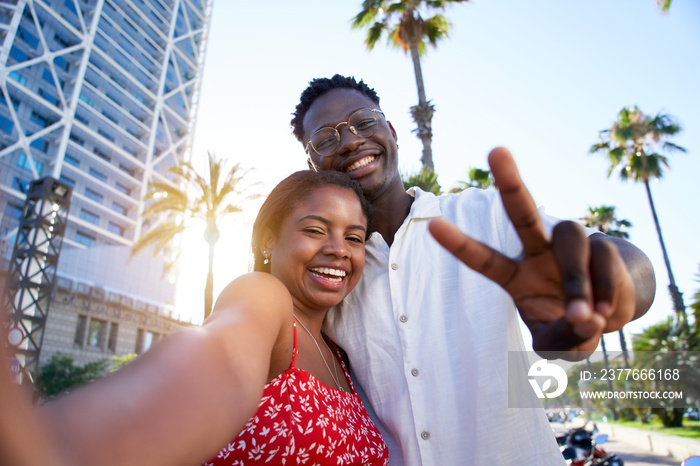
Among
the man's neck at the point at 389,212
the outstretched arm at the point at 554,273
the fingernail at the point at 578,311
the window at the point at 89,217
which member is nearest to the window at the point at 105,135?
the window at the point at 89,217

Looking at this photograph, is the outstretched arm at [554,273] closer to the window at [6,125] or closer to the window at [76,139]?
the window at [6,125]

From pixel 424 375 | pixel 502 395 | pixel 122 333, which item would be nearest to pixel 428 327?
pixel 424 375

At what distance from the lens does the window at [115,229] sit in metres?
51.6

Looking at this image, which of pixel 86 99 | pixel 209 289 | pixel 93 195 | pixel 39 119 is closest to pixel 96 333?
pixel 93 195

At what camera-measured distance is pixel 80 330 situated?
31.5 m

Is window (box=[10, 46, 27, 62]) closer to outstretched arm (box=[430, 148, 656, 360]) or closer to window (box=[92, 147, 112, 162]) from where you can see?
window (box=[92, 147, 112, 162])

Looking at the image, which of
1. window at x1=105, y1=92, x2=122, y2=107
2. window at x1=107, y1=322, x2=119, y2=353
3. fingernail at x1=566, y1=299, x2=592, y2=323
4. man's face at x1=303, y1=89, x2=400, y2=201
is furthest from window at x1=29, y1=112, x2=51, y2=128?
fingernail at x1=566, y1=299, x2=592, y2=323

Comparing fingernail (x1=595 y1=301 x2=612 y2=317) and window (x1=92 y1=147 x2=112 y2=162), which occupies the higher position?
window (x1=92 y1=147 x2=112 y2=162)

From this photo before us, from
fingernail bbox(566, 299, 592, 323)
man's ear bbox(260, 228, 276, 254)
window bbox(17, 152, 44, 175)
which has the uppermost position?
window bbox(17, 152, 44, 175)

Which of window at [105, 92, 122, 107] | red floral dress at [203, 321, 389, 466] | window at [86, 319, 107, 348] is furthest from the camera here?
window at [105, 92, 122, 107]

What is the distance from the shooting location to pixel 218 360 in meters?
0.92

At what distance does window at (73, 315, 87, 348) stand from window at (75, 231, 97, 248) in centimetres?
1860

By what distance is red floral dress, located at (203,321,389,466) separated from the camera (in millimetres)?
1455

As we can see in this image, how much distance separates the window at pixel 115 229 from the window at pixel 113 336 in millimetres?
21558
